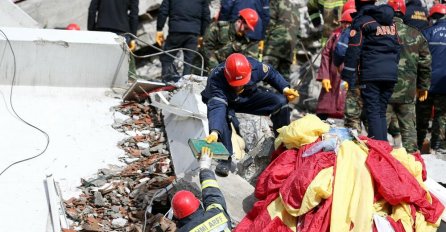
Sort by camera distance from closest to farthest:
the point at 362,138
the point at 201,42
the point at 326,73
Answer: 1. the point at 362,138
2. the point at 326,73
3. the point at 201,42

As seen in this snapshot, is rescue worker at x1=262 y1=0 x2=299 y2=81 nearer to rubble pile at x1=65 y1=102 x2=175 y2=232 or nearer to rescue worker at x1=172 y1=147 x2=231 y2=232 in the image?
rubble pile at x1=65 y1=102 x2=175 y2=232

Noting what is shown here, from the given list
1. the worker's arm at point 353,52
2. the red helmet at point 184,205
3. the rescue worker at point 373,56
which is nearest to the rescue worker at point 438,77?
the rescue worker at point 373,56

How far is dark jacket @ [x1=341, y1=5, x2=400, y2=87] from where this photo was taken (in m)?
7.04

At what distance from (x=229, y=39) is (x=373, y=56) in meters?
2.61

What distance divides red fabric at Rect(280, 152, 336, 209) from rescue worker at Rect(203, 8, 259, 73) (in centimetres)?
370

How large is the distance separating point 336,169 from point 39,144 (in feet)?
10.8

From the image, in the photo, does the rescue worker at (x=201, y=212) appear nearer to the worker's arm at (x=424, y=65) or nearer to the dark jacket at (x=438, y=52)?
the worker's arm at (x=424, y=65)

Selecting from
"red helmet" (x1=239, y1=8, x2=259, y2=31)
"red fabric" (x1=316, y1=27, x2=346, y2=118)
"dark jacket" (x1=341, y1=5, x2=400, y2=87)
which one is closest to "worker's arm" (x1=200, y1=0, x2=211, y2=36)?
"red helmet" (x1=239, y1=8, x2=259, y2=31)

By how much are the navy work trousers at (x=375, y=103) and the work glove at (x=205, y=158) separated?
6.90 ft

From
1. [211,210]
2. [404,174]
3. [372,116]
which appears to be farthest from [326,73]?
[211,210]

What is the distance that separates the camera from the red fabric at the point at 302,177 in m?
5.26

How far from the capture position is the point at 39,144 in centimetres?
720

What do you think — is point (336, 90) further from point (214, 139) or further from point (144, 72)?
point (144, 72)

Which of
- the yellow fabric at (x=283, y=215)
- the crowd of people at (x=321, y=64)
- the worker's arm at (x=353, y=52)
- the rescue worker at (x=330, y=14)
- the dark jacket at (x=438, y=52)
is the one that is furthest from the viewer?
the rescue worker at (x=330, y=14)
